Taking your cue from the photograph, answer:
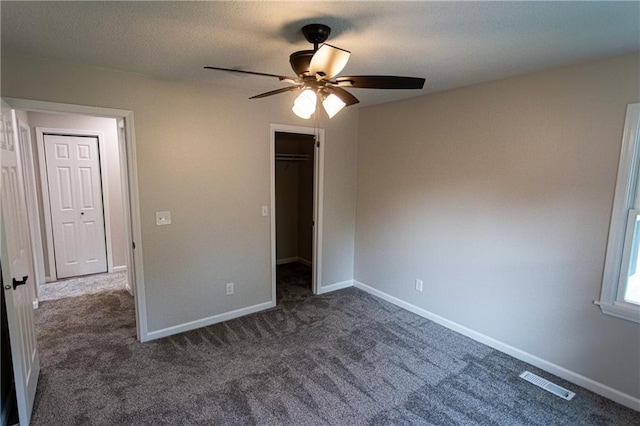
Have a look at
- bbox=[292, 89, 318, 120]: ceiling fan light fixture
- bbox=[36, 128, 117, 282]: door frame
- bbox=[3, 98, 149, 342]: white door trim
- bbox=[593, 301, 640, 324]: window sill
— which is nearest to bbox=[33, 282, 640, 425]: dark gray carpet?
bbox=[3, 98, 149, 342]: white door trim

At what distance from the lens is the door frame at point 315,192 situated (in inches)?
141

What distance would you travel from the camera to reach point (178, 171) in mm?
3035

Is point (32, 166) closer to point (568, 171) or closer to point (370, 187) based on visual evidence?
point (370, 187)

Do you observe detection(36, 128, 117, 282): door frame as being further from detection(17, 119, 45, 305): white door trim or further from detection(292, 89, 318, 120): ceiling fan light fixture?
detection(292, 89, 318, 120): ceiling fan light fixture

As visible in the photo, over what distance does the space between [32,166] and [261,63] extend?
3781mm

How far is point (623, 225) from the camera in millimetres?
2221

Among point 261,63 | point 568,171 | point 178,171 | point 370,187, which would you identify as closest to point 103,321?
point 178,171

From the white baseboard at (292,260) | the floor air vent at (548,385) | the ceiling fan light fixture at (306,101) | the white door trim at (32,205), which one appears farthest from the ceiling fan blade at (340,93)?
the white door trim at (32,205)

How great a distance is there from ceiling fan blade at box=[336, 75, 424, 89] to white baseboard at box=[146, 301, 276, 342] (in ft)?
8.73

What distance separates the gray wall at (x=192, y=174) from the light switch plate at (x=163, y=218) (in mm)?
47

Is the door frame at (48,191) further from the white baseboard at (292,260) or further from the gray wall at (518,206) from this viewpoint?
the gray wall at (518,206)

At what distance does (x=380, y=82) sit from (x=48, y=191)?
479 cm

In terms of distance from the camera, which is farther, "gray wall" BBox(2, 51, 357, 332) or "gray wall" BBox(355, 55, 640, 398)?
"gray wall" BBox(2, 51, 357, 332)

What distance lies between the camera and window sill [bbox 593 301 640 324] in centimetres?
219
